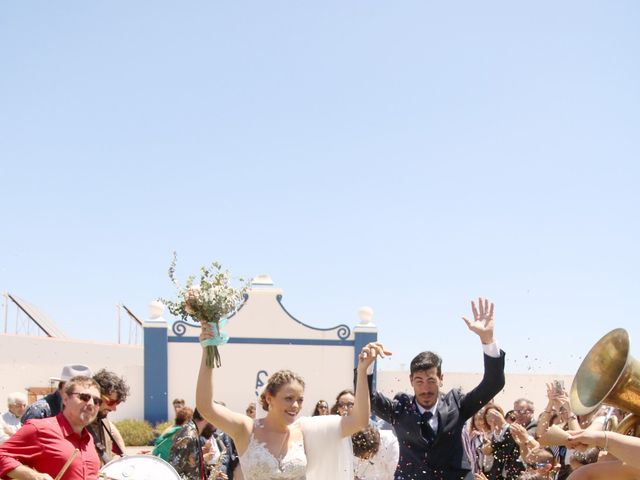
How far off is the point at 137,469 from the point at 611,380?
3093mm

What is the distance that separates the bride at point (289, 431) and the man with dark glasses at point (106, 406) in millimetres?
1619

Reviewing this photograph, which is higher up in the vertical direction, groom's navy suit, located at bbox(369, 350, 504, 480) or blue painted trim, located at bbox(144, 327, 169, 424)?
groom's navy suit, located at bbox(369, 350, 504, 480)

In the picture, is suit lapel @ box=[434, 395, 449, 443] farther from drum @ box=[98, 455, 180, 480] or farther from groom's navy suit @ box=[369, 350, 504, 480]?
drum @ box=[98, 455, 180, 480]

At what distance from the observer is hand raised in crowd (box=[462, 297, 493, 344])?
17.8ft

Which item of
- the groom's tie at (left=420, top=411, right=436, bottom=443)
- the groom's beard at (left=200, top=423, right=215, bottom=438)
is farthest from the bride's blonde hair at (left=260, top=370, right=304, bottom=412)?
the groom's beard at (left=200, top=423, right=215, bottom=438)

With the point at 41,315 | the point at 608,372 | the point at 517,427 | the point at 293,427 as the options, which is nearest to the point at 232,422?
the point at 293,427

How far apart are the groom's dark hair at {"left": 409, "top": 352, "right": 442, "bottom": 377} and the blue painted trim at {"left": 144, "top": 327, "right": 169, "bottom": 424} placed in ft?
54.6

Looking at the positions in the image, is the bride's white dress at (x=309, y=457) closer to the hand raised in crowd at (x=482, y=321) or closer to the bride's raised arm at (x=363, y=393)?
the bride's raised arm at (x=363, y=393)

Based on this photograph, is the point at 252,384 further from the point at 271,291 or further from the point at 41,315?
the point at 41,315

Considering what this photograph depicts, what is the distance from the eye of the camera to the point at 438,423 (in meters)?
5.51

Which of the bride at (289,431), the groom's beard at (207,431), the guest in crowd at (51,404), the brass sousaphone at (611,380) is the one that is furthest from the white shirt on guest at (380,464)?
the guest in crowd at (51,404)

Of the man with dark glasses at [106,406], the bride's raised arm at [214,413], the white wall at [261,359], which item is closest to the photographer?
the bride's raised arm at [214,413]

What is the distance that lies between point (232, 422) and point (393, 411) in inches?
55.9

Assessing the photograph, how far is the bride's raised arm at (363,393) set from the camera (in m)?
4.69
